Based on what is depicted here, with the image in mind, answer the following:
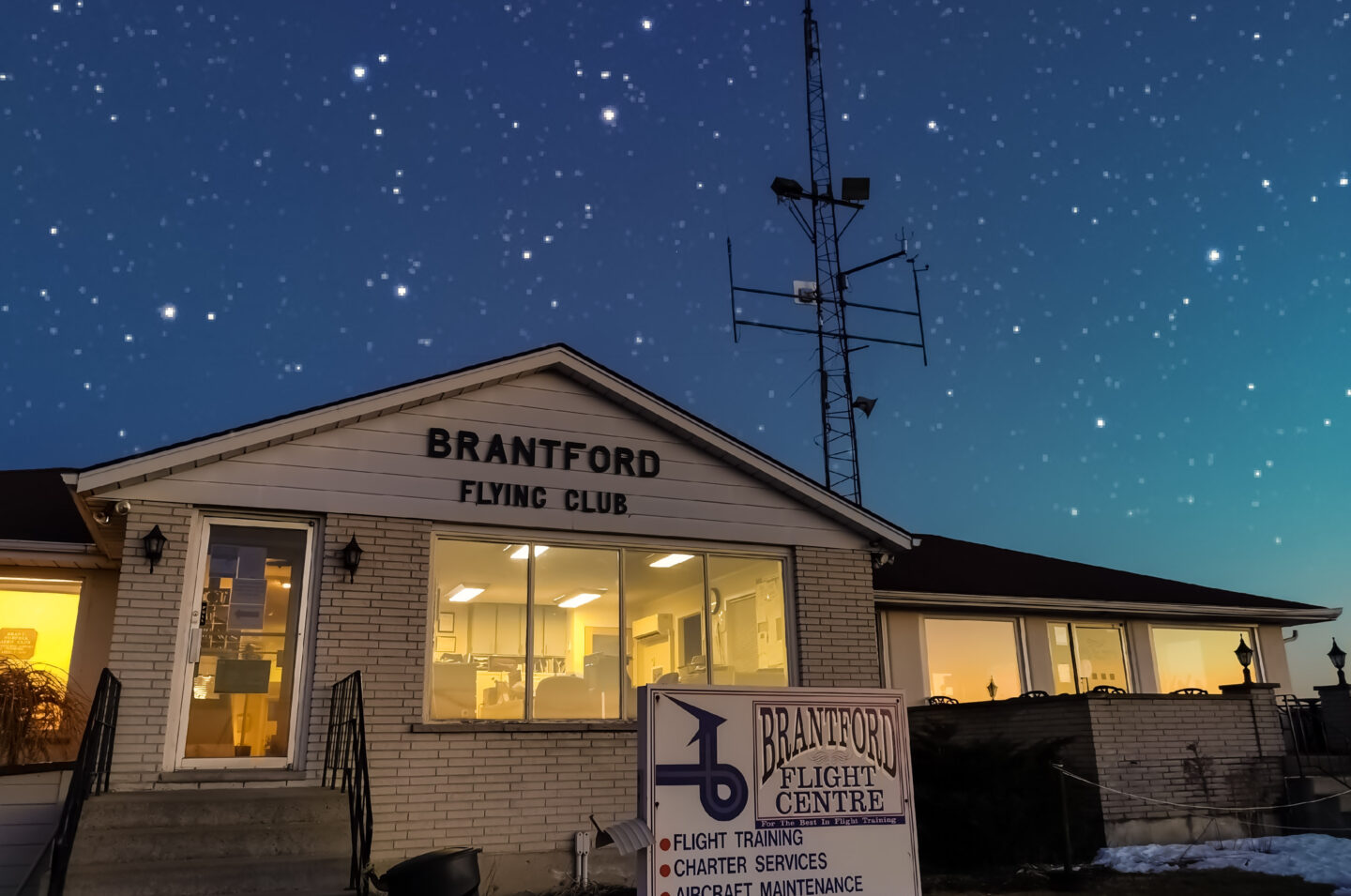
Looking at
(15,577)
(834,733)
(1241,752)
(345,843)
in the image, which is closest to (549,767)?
(345,843)

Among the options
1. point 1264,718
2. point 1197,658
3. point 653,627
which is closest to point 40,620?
point 653,627

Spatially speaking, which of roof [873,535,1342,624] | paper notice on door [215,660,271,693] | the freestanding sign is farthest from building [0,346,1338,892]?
the freestanding sign

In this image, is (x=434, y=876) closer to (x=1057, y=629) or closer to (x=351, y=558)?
(x=351, y=558)

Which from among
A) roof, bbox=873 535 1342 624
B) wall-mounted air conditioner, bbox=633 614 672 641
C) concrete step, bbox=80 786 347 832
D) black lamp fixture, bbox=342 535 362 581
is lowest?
concrete step, bbox=80 786 347 832

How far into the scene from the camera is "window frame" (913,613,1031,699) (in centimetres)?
1451

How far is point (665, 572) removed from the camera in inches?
421

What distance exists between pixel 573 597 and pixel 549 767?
1.62 m

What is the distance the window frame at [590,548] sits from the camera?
A: 9.48m

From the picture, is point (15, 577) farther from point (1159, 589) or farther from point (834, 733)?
point (1159, 589)

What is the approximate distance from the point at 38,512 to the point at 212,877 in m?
6.74

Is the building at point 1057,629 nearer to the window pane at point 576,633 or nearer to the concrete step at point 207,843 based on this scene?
the window pane at point 576,633

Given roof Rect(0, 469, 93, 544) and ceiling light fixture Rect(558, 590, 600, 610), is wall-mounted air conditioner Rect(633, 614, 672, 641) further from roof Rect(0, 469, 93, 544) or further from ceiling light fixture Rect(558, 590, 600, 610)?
roof Rect(0, 469, 93, 544)

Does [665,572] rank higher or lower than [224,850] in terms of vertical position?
higher

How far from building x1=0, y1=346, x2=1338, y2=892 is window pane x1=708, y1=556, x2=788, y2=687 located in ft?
0.08
